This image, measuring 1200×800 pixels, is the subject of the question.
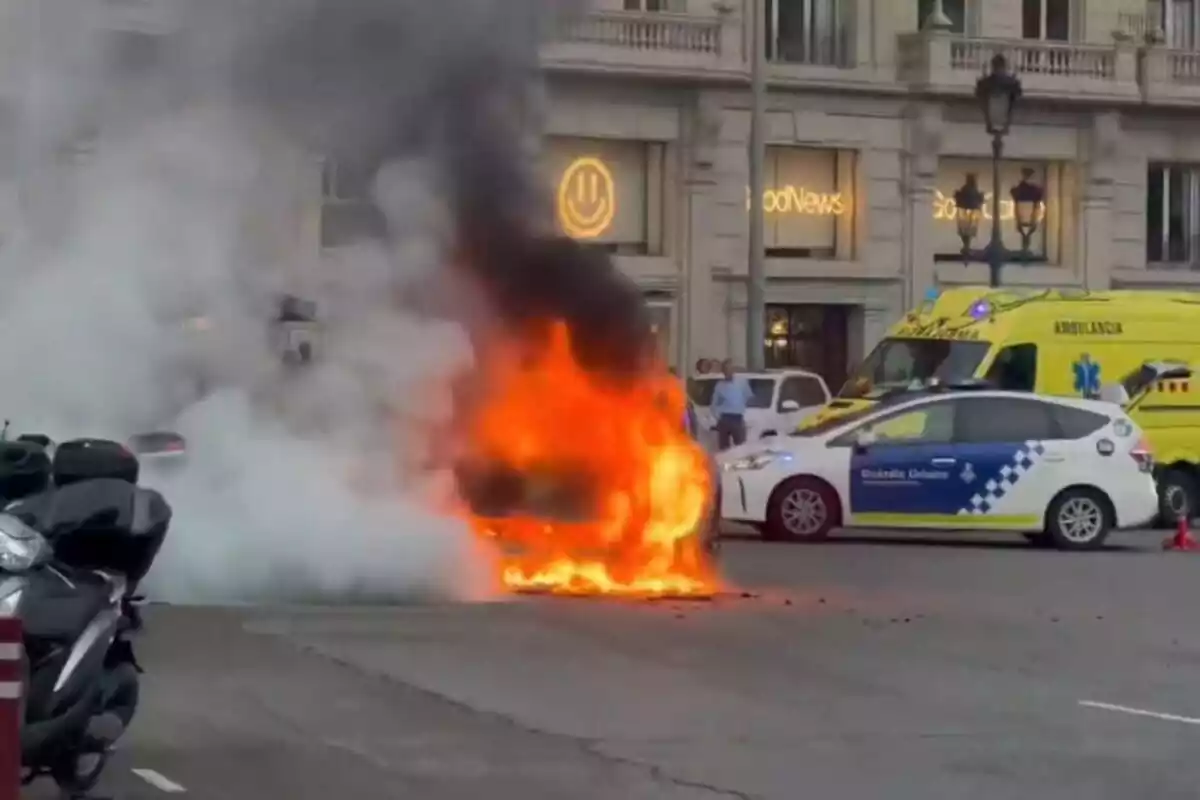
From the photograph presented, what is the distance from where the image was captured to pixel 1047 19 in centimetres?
3678

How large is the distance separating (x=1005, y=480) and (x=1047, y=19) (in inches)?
672

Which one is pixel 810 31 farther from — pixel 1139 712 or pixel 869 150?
pixel 1139 712

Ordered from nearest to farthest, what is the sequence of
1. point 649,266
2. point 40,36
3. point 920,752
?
point 920,752 < point 40,36 < point 649,266

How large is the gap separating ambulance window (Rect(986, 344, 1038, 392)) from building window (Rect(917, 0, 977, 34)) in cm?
1141

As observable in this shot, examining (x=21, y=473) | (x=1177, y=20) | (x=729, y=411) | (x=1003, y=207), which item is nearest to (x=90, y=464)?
(x=21, y=473)

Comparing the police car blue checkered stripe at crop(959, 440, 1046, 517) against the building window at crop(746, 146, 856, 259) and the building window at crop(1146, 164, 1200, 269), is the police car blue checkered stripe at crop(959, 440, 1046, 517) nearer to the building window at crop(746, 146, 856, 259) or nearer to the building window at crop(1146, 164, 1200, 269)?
the building window at crop(746, 146, 856, 259)

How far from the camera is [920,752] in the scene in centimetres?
1005

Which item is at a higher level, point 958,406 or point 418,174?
point 418,174

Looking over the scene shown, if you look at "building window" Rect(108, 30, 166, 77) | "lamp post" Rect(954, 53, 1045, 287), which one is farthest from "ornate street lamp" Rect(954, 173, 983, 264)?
"building window" Rect(108, 30, 166, 77)

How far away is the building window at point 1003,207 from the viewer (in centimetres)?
3591

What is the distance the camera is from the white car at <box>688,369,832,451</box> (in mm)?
27188

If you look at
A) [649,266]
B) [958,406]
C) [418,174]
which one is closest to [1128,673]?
[418,174]

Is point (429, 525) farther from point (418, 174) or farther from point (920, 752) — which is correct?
point (920, 752)

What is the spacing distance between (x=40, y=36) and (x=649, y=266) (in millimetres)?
18420
